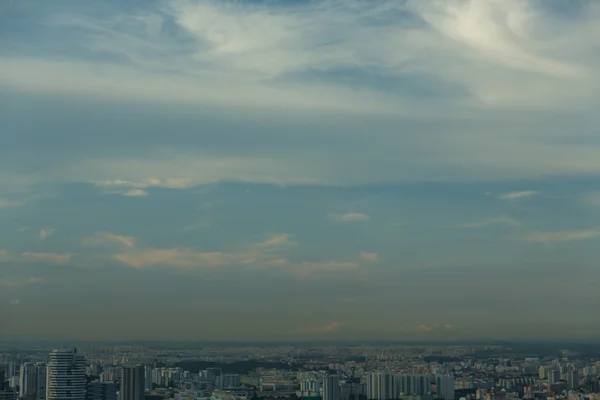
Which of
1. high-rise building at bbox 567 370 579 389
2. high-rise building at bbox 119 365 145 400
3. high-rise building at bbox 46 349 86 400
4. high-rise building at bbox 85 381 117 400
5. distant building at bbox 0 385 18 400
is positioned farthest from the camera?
high-rise building at bbox 119 365 145 400

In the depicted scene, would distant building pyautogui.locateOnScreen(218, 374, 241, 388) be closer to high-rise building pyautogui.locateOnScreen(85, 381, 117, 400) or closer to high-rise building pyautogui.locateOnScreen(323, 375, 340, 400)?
high-rise building pyautogui.locateOnScreen(323, 375, 340, 400)

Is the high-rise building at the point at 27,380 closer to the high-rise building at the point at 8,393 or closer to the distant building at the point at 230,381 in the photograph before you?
the high-rise building at the point at 8,393

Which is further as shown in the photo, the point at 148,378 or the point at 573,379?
the point at 148,378

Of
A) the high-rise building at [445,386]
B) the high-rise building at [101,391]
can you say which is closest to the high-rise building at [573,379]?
the high-rise building at [445,386]

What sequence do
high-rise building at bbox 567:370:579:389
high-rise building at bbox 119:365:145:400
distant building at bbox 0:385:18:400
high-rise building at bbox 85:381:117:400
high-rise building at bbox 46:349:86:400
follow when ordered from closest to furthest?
high-rise building at bbox 567:370:579:389 → distant building at bbox 0:385:18:400 → high-rise building at bbox 46:349:86:400 → high-rise building at bbox 85:381:117:400 → high-rise building at bbox 119:365:145:400

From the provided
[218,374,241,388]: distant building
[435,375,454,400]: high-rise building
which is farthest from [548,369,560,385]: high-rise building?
[218,374,241,388]: distant building

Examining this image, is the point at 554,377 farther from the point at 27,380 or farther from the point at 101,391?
the point at 27,380

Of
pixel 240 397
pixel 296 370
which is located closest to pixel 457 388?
pixel 296 370

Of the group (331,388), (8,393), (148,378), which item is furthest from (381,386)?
(8,393)
